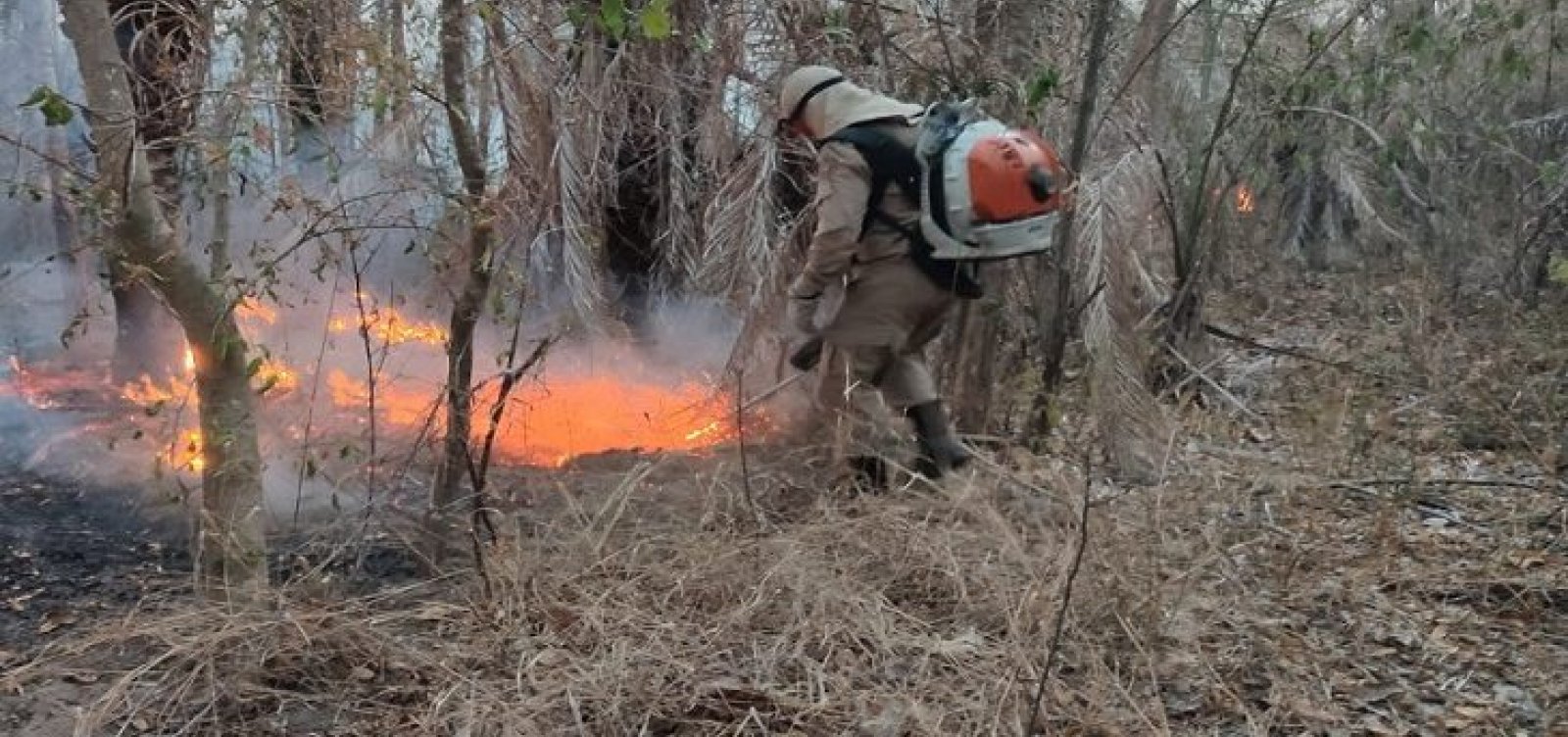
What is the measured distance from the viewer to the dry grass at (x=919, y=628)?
10.7 feet

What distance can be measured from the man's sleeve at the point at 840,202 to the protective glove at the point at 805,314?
345mm

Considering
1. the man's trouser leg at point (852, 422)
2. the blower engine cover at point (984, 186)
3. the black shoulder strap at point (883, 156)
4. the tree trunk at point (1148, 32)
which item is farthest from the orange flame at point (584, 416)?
the tree trunk at point (1148, 32)

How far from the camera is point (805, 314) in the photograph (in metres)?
5.45

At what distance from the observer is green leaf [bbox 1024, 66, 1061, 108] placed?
5.02m

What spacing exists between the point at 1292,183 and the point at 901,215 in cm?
1039

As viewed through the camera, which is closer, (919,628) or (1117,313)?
(919,628)

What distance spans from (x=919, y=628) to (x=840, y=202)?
196 cm

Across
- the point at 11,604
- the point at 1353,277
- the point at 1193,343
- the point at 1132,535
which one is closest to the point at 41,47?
the point at 11,604

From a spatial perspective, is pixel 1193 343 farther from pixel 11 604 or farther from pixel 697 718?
pixel 11 604

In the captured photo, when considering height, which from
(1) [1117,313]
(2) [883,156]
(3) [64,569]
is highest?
(2) [883,156]

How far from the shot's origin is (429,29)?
646cm

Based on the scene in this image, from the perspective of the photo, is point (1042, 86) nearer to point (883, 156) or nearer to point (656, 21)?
point (883, 156)

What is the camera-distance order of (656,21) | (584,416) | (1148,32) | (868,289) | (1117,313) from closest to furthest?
(656,21) → (868,289) → (1117,313) → (1148,32) → (584,416)

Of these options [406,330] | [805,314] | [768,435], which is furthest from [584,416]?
[805,314]
